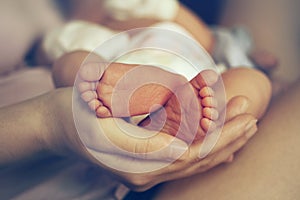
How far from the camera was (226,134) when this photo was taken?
0.50 m

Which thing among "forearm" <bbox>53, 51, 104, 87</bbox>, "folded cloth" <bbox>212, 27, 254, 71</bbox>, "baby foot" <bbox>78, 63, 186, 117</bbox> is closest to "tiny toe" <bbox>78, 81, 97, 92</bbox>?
"baby foot" <bbox>78, 63, 186, 117</bbox>

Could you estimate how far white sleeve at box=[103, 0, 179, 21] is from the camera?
821mm

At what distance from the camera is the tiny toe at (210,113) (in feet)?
1.57

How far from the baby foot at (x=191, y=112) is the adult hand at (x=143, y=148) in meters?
0.02

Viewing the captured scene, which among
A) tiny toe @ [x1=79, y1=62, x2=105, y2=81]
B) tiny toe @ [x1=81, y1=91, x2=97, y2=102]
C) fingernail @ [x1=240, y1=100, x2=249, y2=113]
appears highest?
tiny toe @ [x1=79, y1=62, x2=105, y2=81]

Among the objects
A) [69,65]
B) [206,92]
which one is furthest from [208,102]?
[69,65]

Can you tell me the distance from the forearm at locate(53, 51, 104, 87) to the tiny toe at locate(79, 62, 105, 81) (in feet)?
0.35

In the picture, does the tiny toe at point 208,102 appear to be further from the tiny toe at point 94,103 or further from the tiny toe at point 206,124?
the tiny toe at point 94,103

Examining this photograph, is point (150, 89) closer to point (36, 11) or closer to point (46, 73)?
point (46, 73)

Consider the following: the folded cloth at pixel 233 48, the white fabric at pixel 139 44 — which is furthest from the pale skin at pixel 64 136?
the folded cloth at pixel 233 48

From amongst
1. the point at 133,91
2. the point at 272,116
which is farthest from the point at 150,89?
the point at 272,116

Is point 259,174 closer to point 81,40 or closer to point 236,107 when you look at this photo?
point 236,107

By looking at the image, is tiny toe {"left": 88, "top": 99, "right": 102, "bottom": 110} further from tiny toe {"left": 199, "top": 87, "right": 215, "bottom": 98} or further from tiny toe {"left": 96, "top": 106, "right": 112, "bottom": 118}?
tiny toe {"left": 199, "top": 87, "right": 215, "bottom": 98}

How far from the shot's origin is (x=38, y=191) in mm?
555
